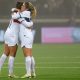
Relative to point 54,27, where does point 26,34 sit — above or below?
above

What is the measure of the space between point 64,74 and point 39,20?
71.8 ft

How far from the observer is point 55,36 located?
1320 inches

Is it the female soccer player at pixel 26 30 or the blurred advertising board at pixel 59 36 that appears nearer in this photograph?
the female soccer player at pixel 26 30

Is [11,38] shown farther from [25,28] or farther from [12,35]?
[25,28]

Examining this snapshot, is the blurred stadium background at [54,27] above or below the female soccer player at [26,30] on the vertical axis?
below

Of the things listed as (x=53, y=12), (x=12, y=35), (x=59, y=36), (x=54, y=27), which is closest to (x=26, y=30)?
(x=12, y=35)

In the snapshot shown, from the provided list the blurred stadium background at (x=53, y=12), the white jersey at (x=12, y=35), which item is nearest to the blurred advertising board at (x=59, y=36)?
the blurred stadium background at (x=53, y=12)

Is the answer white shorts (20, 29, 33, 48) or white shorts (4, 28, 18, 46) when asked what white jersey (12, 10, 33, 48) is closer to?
white shorts (20, 29, 33, 48)

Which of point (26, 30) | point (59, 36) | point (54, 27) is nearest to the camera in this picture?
point (26, 30)

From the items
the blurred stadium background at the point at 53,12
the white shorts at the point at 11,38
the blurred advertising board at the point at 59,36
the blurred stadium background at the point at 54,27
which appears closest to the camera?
the white shorts at the point at 11,38

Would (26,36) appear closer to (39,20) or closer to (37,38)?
(37,38)

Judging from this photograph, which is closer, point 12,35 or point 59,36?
point 12,35

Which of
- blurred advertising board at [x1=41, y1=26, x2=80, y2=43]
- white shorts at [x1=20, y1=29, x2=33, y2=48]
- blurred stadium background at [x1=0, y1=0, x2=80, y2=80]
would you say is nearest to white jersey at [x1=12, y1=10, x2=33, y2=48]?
white shorts at [x1=20, y1=29, x2=33, y2=48]

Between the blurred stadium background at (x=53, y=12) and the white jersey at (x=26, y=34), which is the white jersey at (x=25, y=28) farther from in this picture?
the blurred stadium background at (x=53, y=12)
